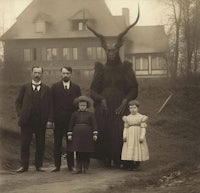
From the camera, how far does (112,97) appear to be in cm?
805

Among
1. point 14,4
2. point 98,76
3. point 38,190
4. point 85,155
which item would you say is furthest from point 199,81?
point 38,190

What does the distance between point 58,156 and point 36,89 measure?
102 cm

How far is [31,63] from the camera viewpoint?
42.4 feet

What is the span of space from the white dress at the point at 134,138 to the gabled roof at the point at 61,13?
5.75 ft

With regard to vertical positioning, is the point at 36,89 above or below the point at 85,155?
above

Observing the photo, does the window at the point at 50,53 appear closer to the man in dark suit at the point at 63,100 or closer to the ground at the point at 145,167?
the ground at the point at 145,167

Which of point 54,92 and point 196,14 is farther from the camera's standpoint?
point 196,14

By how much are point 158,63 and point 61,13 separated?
2981 millimetres

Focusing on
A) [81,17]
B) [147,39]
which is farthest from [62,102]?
[147,39]

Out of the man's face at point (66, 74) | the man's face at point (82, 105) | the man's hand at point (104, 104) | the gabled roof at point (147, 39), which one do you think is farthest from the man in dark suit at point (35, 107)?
the gabled roof at point (147, 39)

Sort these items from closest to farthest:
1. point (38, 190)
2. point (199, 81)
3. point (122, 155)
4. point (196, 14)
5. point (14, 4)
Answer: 1. point (38, 190)
2. point (14, 4)
3. point (122, 155)
4. point (196, 14)
5. point (199, 81)

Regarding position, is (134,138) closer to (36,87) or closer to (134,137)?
(134,137)

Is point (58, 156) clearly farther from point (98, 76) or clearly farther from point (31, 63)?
point (31, 63)

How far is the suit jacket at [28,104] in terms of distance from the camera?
754cm
